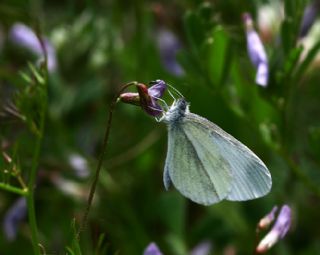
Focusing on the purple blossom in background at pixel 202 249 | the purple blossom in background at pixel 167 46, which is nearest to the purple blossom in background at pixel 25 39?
the purple blossom in background at pixel 167 46

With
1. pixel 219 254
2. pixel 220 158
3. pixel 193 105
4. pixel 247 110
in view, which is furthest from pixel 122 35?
pixel 220 158

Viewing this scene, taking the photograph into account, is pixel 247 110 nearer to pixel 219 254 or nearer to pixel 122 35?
pixel 219 254

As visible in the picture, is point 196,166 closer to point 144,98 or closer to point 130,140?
point 144,98

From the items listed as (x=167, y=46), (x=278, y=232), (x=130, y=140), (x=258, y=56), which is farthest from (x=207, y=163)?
(x=167, y=46)

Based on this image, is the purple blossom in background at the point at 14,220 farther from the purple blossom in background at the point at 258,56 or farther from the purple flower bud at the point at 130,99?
the purple flower bud at the point at 130,99

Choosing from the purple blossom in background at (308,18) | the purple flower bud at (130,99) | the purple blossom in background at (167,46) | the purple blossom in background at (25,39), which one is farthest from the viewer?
the purple blossom in background at (167,46)
